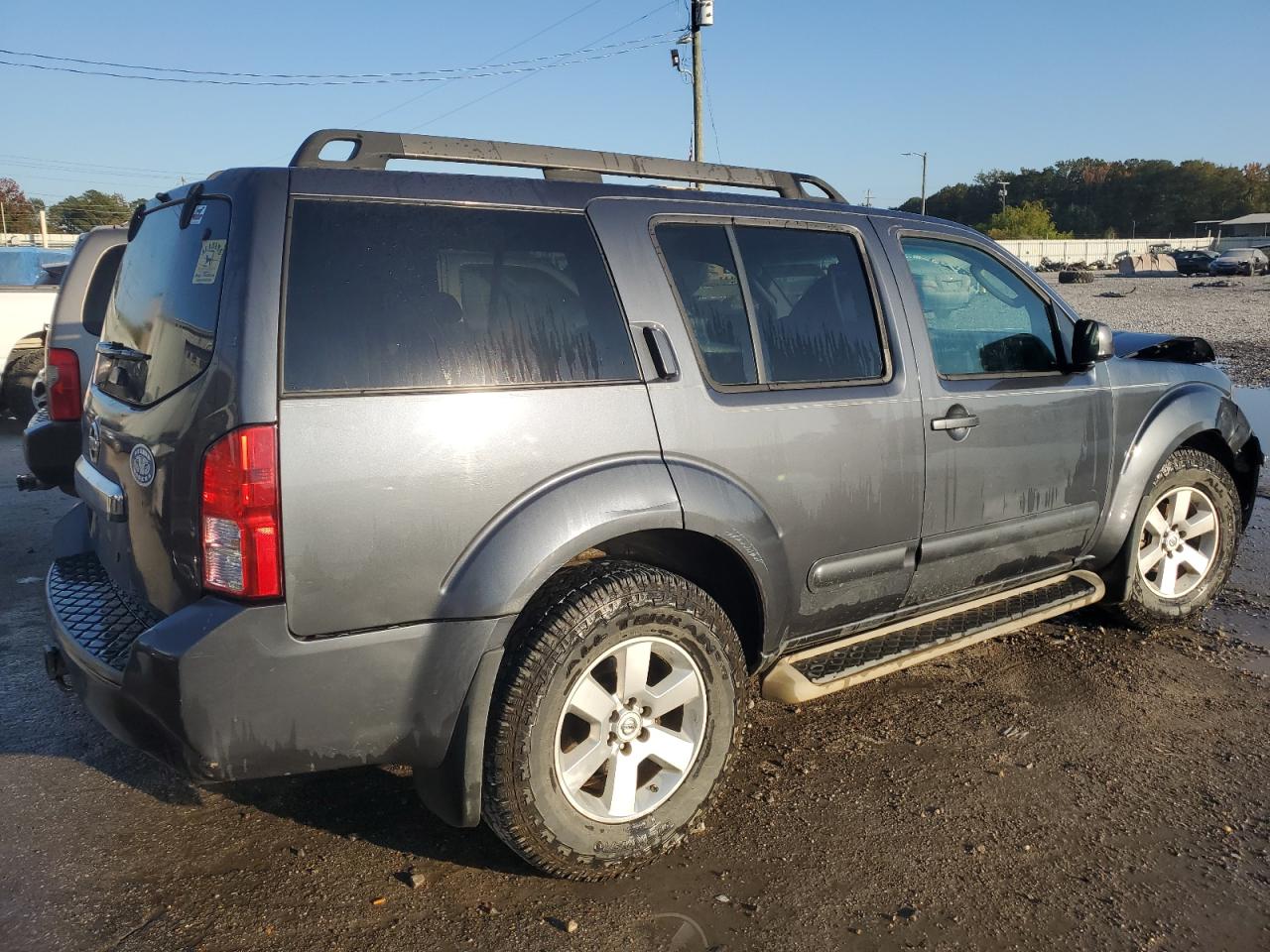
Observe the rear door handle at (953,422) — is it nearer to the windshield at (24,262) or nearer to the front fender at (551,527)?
the front fender at (551,527)

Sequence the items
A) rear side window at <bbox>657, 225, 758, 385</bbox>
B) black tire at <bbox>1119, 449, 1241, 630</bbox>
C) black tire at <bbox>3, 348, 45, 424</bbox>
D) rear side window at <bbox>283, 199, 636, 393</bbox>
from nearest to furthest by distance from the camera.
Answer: rear side window at <bbox>283, 199, 636, 393</bbox>, rear side window at <bbox>657, 225, 758, 385</bbox>, black tire at <bbox>1119, 449, 1241, 630</bbox>, black tire at <bbox>3, 348, 45, 424</bbox>

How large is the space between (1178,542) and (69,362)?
595 centimetres

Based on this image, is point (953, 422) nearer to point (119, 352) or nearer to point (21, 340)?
point (119, 352)

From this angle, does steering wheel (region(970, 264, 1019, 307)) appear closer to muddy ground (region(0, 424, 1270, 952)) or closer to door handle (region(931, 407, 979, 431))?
door handle (region(931, 407, 979, 431))

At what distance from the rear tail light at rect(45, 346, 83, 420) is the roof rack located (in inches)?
142

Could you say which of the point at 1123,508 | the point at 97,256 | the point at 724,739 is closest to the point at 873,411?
the point at 724,739

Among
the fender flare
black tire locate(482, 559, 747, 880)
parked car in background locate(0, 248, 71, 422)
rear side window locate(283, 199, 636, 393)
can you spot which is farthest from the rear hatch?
parked car in background locate(0, 248, 71, 422)

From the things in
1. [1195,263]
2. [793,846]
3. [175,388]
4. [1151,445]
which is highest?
[1195,263]

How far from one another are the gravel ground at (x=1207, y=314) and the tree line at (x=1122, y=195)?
6805 centimetres

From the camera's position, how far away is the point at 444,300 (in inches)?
105

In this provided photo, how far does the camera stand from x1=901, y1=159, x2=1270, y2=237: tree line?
109188mm

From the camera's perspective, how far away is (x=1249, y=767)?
11.5ft

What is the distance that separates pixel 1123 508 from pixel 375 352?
3.39 m

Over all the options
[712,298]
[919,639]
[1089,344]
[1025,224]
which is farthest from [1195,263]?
[712,298]
